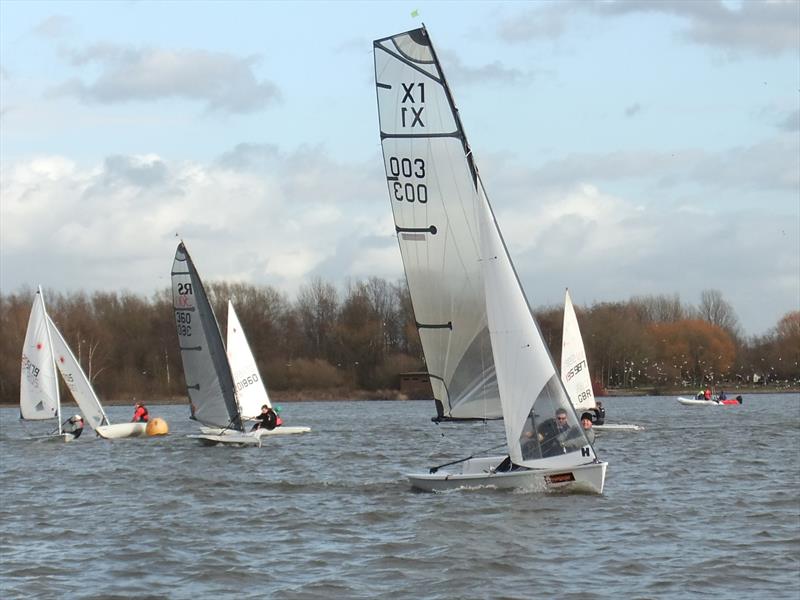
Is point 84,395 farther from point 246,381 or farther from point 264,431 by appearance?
point 264,431

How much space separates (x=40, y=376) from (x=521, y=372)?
22948 millimetres

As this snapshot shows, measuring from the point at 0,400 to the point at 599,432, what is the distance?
59841 mm

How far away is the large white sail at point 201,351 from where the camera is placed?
111ft

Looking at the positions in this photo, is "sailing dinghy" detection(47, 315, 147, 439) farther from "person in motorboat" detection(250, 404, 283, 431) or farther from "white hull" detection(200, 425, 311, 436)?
"person in motorboat" detection(250, 404, 283, 431)

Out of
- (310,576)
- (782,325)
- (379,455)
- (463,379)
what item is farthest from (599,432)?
(782,325)

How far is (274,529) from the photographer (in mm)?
17547

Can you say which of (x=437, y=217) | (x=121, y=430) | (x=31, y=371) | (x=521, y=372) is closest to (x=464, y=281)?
(x=437, y=217)

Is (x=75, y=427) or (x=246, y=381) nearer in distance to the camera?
(x=75, y=427)

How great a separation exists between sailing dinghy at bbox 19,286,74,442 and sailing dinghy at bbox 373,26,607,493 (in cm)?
2130

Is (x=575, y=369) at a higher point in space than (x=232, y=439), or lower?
higher

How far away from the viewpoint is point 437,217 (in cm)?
1906

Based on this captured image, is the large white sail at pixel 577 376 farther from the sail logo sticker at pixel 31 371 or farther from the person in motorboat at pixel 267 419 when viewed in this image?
the sail logo sticker at pixel 31 371

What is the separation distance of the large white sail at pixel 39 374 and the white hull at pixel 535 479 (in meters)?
21.1

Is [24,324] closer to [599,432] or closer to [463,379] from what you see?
[599,432]
